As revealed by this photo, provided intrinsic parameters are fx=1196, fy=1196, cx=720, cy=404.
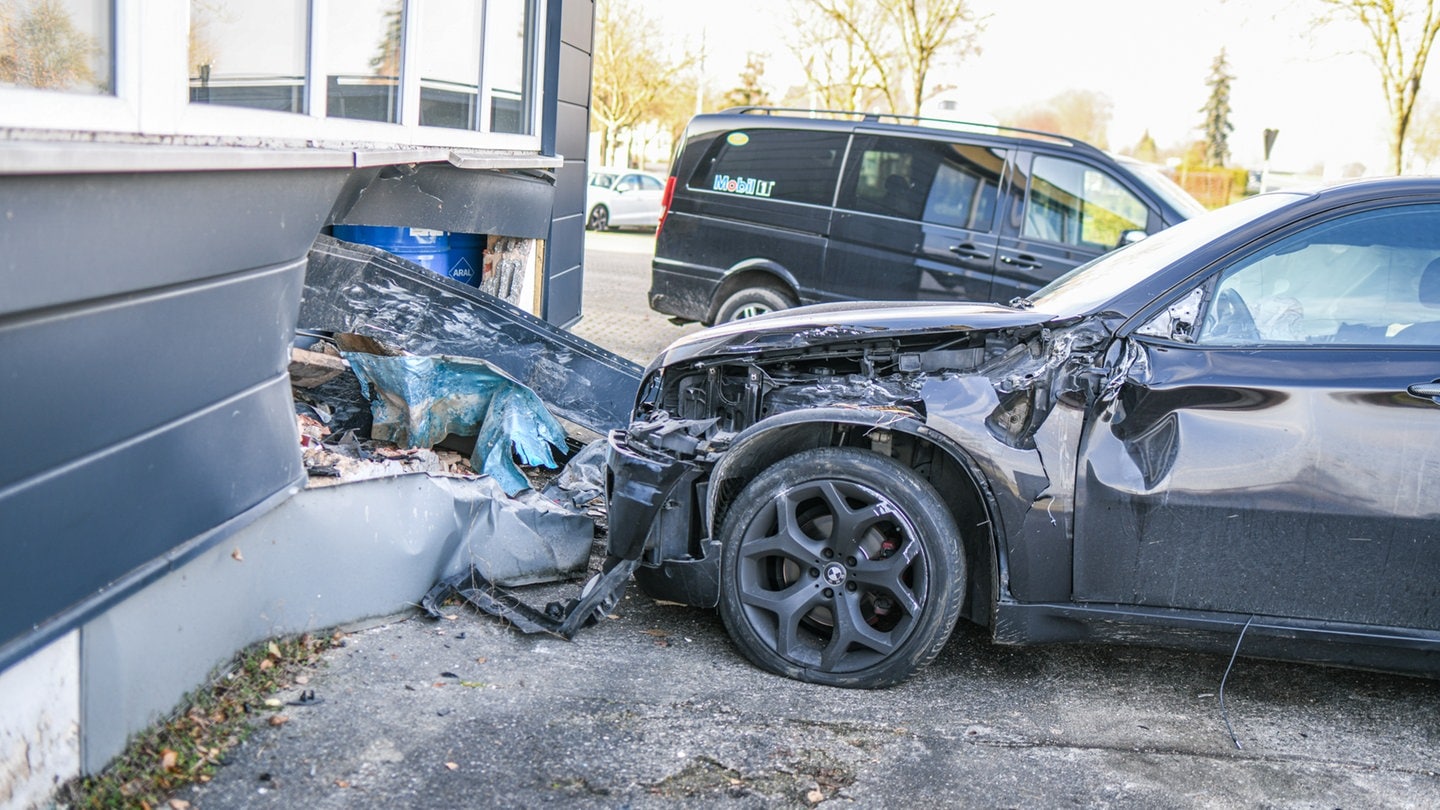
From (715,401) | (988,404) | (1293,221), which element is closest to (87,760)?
(715,401)

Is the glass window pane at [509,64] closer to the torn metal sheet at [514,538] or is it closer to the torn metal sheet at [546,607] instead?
the torn metal sheet at [514,538]

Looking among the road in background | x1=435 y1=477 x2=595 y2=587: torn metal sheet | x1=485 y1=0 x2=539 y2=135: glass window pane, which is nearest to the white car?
the road in background

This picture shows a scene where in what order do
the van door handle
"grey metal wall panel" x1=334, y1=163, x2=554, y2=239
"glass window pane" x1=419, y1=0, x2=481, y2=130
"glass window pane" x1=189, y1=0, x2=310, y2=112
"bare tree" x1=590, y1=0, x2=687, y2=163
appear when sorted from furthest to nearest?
"bare tree" x1=590, y1=0, x2=687, y2=163
the van door handle
"glass window pane" x1=419, y1=0, x2=481, y2=130
"grey metal wall panel" x1=334, y1=163, x2=554, y2=239
"glass window pane" x1=189, y1=0, x2=310, y2=112

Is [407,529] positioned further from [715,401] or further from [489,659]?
[715,401]

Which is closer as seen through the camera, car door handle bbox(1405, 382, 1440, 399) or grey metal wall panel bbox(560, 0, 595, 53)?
→ car door handle bbox(1405, 382, 1440, 399)

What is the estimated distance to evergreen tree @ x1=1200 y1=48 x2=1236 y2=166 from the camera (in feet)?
259

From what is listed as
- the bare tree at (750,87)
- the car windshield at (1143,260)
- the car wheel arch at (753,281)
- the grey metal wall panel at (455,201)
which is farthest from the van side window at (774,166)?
the bare tree at (750,87)

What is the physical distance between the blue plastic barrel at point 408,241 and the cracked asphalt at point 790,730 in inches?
124

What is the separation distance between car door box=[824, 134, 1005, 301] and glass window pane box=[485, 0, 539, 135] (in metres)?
2.51

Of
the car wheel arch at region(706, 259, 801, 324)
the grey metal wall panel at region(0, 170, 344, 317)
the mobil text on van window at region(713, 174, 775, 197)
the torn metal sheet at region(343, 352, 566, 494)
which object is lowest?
the torn metal sheet at region(343, 352, 566, 494)

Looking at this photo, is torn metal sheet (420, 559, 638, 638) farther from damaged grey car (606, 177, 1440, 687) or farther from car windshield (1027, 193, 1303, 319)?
car windshield (1027, 193, 1303, 319)

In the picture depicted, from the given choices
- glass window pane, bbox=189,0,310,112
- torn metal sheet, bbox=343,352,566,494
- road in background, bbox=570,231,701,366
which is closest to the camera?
glass window pane, bbox=189,0,310,112

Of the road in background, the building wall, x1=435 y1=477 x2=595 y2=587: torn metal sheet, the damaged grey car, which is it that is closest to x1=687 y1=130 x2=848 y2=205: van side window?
the road in background

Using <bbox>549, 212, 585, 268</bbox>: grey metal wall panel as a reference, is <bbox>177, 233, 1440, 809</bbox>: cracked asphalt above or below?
below
